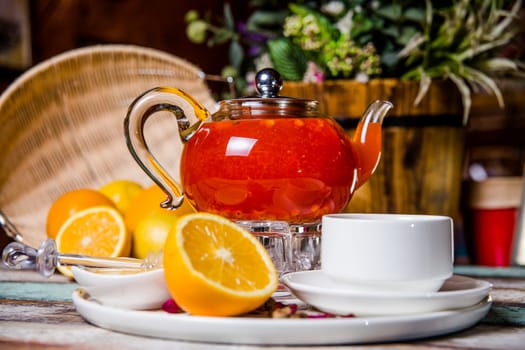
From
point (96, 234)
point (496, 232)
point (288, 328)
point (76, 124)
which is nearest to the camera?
point (288, 328)

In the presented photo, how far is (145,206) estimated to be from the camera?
1.25 metres

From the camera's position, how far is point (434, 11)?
149 centimetres

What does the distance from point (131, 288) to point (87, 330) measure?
67mm

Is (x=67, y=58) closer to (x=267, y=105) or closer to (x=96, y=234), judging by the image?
(x=96, y=234)

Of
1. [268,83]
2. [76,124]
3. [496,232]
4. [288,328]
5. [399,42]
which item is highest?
[399,42]

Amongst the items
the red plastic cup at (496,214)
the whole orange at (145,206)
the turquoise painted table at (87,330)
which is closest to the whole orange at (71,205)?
the whole orange at (145,206)

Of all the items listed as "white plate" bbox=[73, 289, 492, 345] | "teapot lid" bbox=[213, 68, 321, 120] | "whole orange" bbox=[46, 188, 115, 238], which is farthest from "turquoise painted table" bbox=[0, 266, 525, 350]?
"teapot lid" bbox=[213, 68, 321, 120]

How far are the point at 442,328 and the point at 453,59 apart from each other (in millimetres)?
923

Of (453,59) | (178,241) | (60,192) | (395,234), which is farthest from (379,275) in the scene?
(60,192)

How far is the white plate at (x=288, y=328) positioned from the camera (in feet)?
2.08

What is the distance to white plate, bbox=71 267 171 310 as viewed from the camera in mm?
729

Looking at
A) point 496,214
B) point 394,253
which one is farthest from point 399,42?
point 394,253

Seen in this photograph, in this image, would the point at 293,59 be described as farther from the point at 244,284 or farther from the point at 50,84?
the point at 244,284

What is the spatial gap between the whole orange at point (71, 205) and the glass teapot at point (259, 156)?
320 mm
